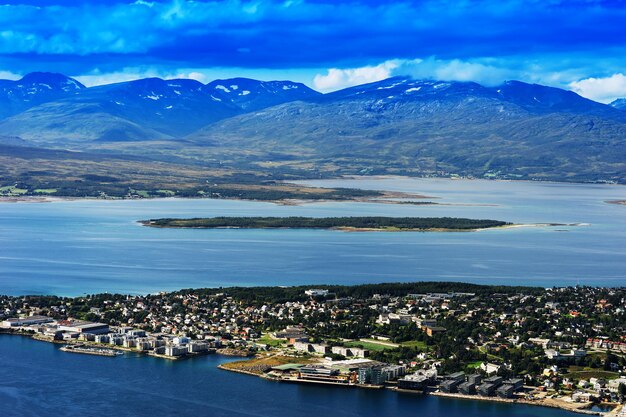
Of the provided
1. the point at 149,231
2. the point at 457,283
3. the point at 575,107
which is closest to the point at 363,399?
the point at 457,283

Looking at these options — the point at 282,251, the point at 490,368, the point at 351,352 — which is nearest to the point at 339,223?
the point at 282,251

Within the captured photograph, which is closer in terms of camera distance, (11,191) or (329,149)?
(11,191)

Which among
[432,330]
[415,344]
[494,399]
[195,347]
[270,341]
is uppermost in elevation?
[432,330]

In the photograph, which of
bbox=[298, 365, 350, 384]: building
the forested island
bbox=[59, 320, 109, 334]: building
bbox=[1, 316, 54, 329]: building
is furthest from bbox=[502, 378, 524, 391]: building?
the forested island

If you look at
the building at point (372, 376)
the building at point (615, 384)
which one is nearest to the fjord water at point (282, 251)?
the building at point (372, 376)

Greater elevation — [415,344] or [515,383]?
[415,344]

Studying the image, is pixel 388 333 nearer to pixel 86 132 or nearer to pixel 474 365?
pixel 474 365
